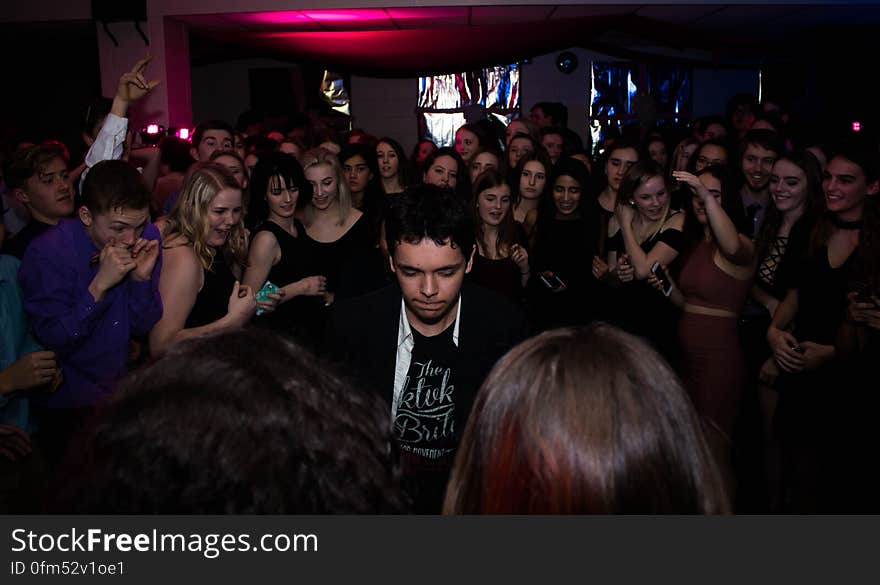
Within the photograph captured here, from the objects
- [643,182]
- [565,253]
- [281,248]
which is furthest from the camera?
[565,253]

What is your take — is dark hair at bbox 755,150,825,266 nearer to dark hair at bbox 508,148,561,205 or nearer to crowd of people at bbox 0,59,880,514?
crowd of people at bbox 0,59,880,514

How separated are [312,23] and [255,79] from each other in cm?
373

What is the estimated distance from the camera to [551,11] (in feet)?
23.2

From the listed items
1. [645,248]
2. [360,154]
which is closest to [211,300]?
[645,248]

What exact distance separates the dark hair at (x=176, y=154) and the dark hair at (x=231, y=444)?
3886 mm

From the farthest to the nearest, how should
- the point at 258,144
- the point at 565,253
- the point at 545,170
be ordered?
1. the point at 258,144
2. the point at 545,170
3. the point at 565,253

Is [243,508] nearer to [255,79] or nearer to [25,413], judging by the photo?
[25,413]

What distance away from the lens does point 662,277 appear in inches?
122

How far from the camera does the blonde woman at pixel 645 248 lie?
3162mm

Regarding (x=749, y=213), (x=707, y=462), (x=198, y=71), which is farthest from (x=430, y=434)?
(x=198, y=71)

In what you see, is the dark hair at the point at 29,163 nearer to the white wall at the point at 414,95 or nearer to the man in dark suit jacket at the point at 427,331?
the man in dark suit jacket at the point at 427,331

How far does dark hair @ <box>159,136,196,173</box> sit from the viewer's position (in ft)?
14.2

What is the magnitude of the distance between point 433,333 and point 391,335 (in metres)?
0.12

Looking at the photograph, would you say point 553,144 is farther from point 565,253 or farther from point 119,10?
point 119,10
